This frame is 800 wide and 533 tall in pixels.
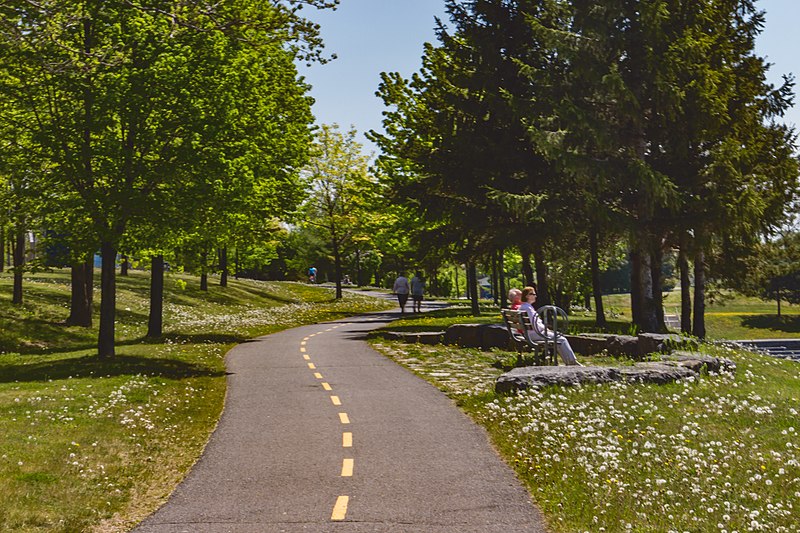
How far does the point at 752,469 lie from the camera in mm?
8648

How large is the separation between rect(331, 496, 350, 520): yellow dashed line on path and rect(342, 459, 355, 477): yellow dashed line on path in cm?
95

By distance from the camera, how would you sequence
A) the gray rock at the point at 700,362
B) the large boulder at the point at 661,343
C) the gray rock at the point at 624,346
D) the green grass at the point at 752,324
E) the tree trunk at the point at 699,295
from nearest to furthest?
1. the gray rock at the point at 700,362
2. the large boulder at the point at 661,343
3. the gray rock at the point at 624,346
4. the tree trunk at the point at 699,295
5. the green grass at the point at 752,324

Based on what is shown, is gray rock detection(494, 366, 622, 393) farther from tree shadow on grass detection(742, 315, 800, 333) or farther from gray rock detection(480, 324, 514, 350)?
tree shadow on grass detection(742, 315, 800, 333)

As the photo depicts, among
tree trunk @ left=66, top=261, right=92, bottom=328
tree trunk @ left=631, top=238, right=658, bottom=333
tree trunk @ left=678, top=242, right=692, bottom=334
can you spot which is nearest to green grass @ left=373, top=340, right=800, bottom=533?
tree trunk @ left=631, top=238, right=658, bottom=333

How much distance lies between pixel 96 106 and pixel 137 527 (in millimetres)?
13241

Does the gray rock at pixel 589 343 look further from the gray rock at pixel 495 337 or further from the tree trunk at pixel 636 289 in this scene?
the tree trunk at pixel 636 289

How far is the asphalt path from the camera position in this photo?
25.4 feet

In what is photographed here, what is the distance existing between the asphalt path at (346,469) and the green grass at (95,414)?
579mm

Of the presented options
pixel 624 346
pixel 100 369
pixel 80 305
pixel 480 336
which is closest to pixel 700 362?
pixel 624 346

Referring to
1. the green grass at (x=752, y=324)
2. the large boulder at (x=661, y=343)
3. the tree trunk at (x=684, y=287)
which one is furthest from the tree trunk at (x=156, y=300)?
the green grass at (x=752, y=324)

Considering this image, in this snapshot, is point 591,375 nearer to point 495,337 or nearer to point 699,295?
point 495,337

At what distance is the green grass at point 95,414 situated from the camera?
28.1 ft

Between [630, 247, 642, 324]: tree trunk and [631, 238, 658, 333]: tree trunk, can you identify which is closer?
[631, 238, 658, 333]: tree trunk

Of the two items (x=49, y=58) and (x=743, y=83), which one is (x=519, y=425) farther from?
(x=743, y=83)
